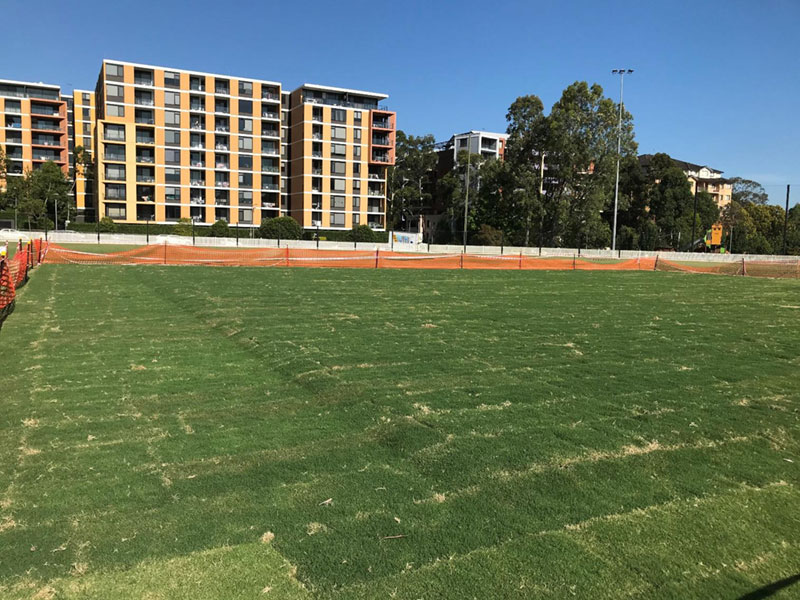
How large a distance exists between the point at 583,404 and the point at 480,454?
189 cm

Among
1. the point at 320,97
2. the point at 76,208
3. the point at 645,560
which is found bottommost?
the point at 645,560

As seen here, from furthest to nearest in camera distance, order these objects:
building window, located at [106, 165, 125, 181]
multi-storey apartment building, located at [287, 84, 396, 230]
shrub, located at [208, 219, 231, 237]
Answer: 1. multi-storey apartment building, located at [287, 84, 396, 230]
2. building window, located at [106, 165, 125, 181]
3. shrub, located at [208, 219, 231, 237]

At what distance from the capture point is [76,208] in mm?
79188

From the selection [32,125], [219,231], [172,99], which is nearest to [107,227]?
[219,231]

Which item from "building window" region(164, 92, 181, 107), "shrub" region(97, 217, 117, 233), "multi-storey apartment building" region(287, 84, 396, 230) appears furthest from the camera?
"multi-storey apartment building" region(287, 84, 396, 230)

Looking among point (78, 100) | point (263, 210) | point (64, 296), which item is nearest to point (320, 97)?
point (263, 210)

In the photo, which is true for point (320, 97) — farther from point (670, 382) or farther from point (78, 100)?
point (670, 382)

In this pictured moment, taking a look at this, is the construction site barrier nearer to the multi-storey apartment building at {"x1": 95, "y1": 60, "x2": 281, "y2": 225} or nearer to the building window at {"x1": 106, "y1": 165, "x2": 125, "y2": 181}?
the multi-storey apartment building at {"x1": 95, "y1": 60, "x2": 281, "y2": 225}

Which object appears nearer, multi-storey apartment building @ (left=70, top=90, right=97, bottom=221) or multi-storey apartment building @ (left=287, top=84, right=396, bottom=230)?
multi-storey apartment building @ (left=287, top=84, right=396, bottom=230)

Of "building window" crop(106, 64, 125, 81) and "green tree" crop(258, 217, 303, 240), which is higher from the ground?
"building window" crop(106, 64, 125, 81)

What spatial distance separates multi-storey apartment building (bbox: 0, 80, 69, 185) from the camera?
79.2 metres

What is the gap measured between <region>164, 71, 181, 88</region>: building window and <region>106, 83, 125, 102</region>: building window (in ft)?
17.2

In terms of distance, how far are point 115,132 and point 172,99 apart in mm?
8011

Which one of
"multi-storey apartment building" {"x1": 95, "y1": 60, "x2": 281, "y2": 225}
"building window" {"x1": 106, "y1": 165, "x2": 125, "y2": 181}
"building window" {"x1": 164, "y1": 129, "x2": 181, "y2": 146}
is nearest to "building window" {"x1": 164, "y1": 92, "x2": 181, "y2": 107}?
"multi-storey apartment building" {"x1": 95, "y1": 60, "x2": 281, "y2": 225}
